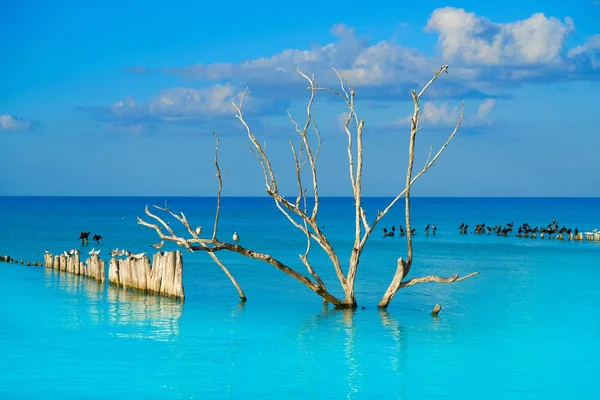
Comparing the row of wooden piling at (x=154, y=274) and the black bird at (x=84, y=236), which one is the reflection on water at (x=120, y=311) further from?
the black bird at (x=84, y=236)

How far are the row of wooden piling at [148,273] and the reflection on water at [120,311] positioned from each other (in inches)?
10.2

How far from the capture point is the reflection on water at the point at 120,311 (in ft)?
67.0

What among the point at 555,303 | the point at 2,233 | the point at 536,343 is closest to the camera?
the point at 536,343

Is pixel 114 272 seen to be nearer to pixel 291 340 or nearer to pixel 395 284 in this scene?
pixel 291 340

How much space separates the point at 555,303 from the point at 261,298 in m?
9.35

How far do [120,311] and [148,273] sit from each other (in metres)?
2.82

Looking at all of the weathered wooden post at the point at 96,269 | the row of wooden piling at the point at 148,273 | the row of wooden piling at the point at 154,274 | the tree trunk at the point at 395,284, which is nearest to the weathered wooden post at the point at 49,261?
the weathered wooden post at the point at 96,269

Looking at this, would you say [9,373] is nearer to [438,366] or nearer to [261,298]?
[438,366]

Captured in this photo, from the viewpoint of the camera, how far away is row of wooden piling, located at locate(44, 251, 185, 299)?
24.5 metres

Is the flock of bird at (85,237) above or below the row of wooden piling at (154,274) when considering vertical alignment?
above

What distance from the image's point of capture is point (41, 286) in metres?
28.7

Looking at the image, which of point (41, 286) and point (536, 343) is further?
point (41, 286)

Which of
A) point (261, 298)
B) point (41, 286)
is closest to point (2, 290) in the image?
point (41, 286)

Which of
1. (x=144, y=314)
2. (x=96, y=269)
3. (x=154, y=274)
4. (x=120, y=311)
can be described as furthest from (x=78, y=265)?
(x=144, y=314)
